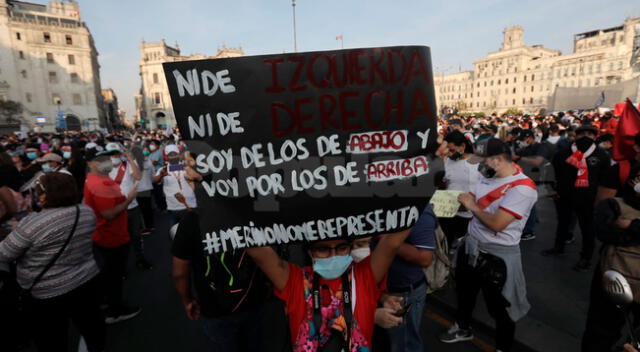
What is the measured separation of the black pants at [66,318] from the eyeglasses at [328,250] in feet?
8.06

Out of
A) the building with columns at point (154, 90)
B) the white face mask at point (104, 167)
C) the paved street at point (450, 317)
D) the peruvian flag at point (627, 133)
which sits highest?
the building with columns at point (154, 90)

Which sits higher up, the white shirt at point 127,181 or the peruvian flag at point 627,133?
the peruvian flag at point 627,133

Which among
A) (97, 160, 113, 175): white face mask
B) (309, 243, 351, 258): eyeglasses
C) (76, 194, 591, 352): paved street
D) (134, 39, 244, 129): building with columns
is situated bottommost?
(76, 194, 591, 352): paved street

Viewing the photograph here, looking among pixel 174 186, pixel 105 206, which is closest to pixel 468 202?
pixel 105 206

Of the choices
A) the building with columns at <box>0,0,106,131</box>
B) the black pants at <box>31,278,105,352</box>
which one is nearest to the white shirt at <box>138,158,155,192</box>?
the black pants at <box>31,278,105,352</box>

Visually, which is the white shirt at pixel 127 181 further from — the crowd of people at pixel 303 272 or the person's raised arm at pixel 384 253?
the person's raised arm at pixel 384 253

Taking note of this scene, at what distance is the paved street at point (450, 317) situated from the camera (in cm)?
359

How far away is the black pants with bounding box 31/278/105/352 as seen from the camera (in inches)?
113

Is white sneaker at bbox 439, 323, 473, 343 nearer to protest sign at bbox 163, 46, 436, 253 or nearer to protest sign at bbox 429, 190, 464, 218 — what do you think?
protest sign at bbox 429, 190, 464, 218

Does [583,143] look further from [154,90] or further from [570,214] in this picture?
[154,90]

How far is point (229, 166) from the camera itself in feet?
5.85

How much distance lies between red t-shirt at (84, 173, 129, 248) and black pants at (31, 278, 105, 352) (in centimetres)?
105

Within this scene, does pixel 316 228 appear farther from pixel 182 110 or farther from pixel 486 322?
pixel 486 322

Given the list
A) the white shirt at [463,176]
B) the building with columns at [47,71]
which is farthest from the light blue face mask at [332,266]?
the building with columns at [47,71]
